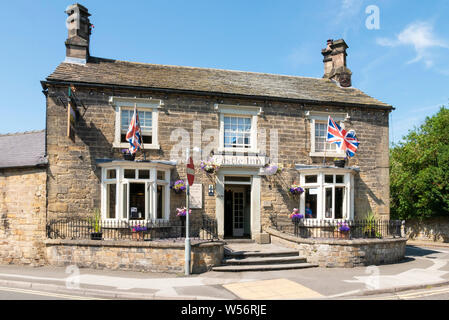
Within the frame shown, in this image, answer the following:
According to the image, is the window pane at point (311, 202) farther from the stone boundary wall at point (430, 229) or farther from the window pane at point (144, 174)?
the stone boundary wall at point (430, 229)

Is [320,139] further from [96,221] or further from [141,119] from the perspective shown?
[96,221]

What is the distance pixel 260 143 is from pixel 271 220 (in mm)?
3295

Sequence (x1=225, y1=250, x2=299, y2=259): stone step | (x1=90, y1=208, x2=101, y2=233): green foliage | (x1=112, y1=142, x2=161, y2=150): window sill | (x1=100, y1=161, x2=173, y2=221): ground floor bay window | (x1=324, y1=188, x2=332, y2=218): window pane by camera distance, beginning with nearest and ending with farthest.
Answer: (x1=225, y1=250, x2=299, y2=259): stone step, (x1=100, y1=161, x2=173, y2=221): ground floor bay window, (x1=90, y1=208, x2=101, y2=233): green foliage, (x1=112, y1=142, x2=161, y2=150): window sill, (x1=324, y1=188, x2=332, y2=218): window pane

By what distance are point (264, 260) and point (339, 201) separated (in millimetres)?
5440

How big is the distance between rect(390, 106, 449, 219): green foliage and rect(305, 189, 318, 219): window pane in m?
11.2

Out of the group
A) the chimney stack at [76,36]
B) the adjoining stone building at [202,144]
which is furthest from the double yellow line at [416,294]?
the chimney stack at [76,36]

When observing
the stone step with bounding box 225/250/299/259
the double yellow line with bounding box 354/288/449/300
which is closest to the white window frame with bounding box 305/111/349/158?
the stone step with bounding box 225/250/299/259

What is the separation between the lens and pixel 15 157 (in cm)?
1441

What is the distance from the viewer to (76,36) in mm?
15539

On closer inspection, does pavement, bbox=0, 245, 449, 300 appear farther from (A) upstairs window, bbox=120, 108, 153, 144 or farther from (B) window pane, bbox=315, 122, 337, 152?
(B) window pane, bbox=315, 122, 337, 152

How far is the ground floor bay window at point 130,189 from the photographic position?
13305 millimetres

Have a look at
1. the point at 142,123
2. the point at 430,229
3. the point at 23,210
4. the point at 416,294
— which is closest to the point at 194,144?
the point at 142,123

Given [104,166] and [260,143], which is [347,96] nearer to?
[260,143]

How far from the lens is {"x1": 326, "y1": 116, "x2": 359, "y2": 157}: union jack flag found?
14.6 m
